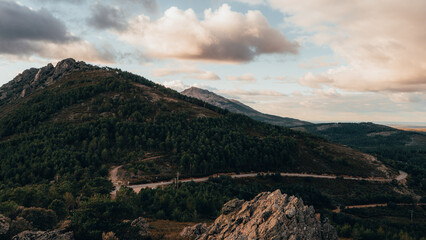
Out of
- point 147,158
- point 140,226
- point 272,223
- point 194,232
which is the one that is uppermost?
point 272,223

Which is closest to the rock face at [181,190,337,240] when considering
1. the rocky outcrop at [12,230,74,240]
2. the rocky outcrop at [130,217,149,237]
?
the rocky outcrop at [130,217,149,237]

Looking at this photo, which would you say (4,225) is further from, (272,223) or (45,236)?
(272,223)

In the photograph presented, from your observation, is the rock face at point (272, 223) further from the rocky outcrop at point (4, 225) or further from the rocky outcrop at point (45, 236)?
the rocky outcrop at point (4, 225)

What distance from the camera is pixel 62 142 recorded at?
151 metres

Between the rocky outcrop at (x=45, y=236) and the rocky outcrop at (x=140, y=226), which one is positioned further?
the rocky outcrop at (x=140, y=226)

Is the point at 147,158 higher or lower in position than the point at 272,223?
lower

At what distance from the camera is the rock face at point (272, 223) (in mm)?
33250

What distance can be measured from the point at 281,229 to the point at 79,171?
4654 inches

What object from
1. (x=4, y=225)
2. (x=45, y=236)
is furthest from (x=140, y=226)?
(x=4, y=225)

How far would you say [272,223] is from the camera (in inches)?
1323

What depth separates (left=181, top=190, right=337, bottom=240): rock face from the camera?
3325cm

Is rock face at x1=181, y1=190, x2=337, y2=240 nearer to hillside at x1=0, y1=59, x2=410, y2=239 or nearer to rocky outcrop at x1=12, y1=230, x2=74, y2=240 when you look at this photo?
rocky outcrop at x1=12, y1=230, x2=74, y2=240

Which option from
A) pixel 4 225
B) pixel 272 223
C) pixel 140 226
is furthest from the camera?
pixel 140 226

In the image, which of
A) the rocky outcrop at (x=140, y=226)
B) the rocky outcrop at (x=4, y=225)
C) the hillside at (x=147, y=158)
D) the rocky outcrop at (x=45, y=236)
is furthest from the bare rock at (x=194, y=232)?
the rocky outcrop at (x=4, y=225)
